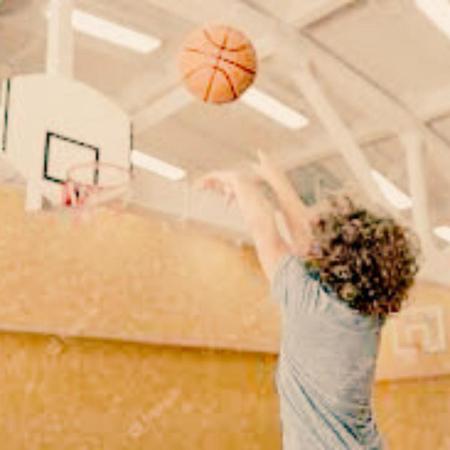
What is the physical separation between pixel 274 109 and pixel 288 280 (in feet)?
14.3

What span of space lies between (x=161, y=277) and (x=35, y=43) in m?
2.01

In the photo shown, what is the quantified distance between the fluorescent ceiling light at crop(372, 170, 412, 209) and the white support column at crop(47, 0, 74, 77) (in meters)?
3.74

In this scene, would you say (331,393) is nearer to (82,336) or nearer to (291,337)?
(291,337)

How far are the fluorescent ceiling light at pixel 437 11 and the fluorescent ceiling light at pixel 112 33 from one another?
1.82 meters

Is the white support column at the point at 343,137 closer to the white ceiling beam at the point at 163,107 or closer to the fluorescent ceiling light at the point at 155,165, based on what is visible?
the white ceiling beam at the point at 163,107

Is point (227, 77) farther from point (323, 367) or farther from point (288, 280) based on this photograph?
point (323, 367)

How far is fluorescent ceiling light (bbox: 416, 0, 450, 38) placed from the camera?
409 centimetres

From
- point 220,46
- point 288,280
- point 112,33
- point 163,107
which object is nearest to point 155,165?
point 163,107

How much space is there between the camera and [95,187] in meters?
2.80

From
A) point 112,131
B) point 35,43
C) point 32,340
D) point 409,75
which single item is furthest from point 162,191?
point 409,75

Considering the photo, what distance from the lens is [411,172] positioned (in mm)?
4723

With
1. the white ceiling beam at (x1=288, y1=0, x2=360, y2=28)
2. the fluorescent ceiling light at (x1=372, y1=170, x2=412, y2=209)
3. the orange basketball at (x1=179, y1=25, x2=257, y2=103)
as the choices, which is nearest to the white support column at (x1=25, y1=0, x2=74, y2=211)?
the orange basketball at (x1=179, y1=25, x2=257, y2=103)

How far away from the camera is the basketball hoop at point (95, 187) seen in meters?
2.67

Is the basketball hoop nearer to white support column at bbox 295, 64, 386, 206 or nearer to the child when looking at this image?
the child
